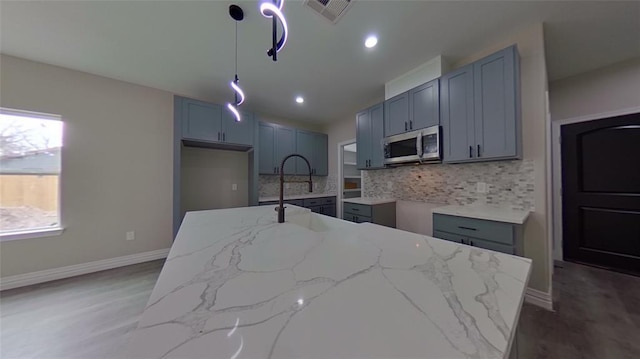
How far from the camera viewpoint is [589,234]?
9.25 ft

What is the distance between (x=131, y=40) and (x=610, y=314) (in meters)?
5.18

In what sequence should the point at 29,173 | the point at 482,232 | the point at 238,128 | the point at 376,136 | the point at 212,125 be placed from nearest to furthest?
the point at 482,232
the point at 29,173
the point at 376,136
the point at 212,125
the point at 238,128

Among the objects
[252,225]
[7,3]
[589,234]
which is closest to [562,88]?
[589,234]

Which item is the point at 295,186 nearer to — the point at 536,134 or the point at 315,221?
the point at 315,221

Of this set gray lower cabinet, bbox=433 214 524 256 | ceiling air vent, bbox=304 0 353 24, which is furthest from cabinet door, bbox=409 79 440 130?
ceiling air vent, bbox=304 0 353 24

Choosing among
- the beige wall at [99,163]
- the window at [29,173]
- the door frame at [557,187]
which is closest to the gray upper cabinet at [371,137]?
the door frame at [557,187]

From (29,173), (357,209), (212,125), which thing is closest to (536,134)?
(357,209)

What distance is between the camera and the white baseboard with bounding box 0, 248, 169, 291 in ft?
7.88

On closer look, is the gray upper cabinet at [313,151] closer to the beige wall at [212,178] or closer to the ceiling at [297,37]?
the beige wall at [212,178]

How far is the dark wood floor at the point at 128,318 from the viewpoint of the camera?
150 centimetres

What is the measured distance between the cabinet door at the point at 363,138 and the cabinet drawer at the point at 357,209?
2.12 feet

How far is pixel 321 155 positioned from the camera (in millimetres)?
4801

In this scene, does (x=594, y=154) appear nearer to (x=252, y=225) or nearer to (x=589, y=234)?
(x=589, y=234)

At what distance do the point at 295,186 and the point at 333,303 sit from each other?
4.19 meters
